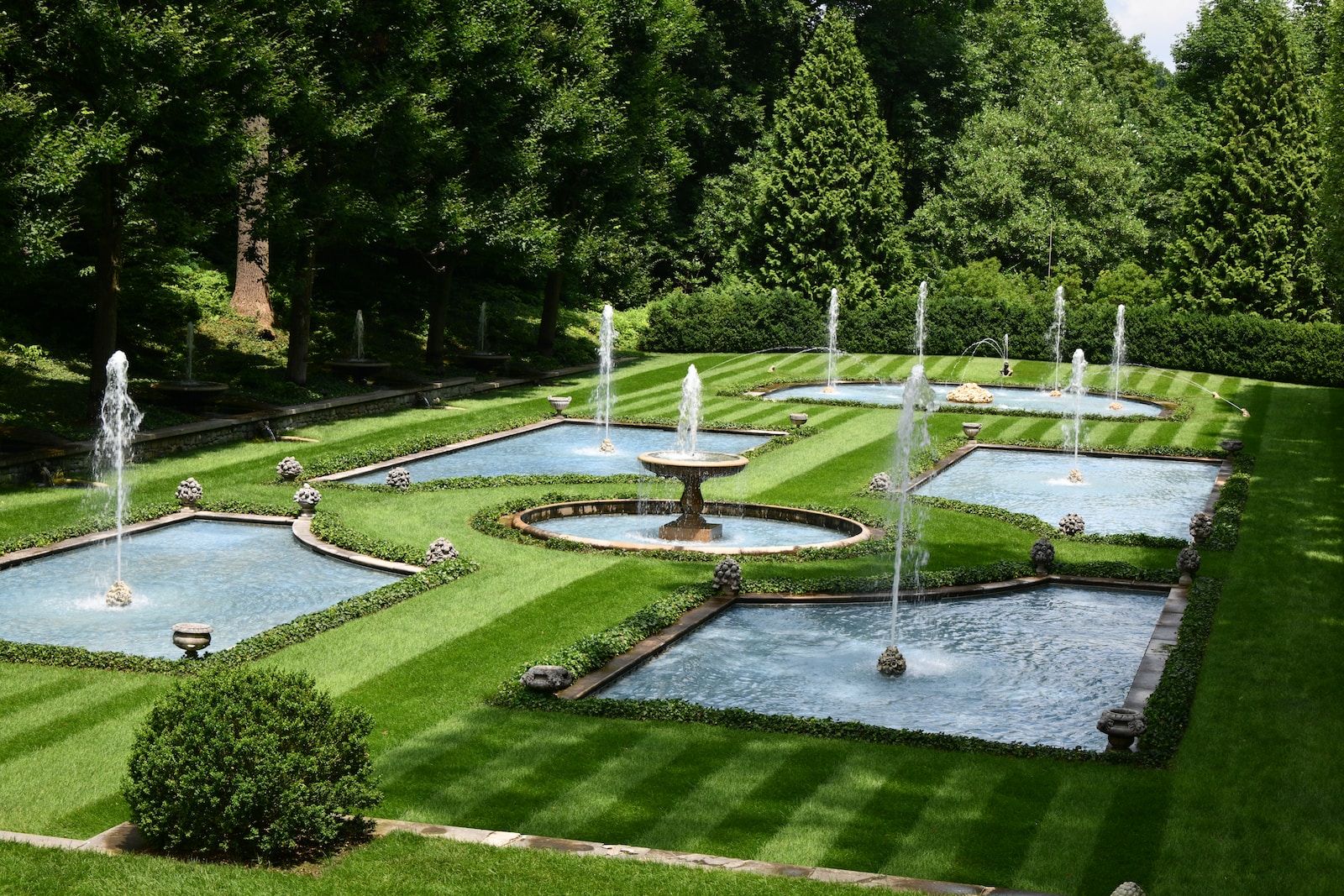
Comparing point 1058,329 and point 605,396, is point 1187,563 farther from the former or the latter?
point 1058,329

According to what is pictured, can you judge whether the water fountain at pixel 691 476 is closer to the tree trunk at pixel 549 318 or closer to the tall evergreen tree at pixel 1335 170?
the tall evergreen tree at pixel 1335 170

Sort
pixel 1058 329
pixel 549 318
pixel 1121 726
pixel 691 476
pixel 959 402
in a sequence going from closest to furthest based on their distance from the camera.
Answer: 1. pixel 1121 726
2. pixel 691 476
3. pixel 959 402
4. pixel 549 318
5. pixel 1058 329

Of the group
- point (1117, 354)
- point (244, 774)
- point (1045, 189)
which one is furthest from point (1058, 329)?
point (244, 774)

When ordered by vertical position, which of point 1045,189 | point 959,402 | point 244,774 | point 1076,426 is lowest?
point 244,774

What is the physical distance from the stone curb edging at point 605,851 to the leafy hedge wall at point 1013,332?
48584 millimetres

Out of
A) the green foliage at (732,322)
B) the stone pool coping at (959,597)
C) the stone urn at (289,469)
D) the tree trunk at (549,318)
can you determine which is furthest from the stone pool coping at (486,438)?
the green foliage at (732,322)

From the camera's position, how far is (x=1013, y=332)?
6097cm

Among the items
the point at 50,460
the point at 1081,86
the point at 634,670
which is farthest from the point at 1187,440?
the point at 1081,86

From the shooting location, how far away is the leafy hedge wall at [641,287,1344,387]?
2163 inches

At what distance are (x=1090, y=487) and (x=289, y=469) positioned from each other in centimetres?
1787

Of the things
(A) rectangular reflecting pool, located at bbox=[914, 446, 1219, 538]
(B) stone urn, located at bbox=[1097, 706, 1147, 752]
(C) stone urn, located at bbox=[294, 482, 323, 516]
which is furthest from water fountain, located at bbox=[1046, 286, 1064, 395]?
(B) stone urn, located at bbox=[1097, 706, 1147, 752]

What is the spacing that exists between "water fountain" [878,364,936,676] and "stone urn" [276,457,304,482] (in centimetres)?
1232

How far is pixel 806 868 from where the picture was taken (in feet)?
38.0

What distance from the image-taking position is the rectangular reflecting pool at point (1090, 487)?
2991 centimetres
